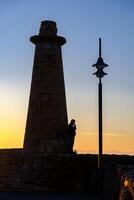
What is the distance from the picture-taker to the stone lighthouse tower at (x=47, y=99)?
66.6ft

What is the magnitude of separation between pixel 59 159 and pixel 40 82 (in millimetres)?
4287

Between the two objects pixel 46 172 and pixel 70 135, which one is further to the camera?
pixel 70 135

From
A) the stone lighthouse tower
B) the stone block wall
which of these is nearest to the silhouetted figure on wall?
the stone lighthouse tower

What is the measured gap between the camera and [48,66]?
20641 mm

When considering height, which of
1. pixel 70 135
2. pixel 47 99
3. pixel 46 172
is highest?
pixel 47 99

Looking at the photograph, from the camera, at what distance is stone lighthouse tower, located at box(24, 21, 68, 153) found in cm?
2031

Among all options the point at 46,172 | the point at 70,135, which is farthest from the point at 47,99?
the point at 46,172

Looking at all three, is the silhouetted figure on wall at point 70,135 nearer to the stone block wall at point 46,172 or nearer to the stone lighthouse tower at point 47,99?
the stone lighthouse tower at point 47,99

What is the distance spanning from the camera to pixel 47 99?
2042 cm

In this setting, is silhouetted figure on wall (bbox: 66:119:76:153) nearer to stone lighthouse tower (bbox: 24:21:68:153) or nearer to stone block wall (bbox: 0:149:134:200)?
stone lighthouse tower (bbox: 24:21:68:153)

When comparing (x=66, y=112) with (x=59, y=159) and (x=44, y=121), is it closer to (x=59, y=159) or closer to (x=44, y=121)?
(x=44, y=121)

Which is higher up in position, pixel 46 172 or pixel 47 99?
pixel 47 99

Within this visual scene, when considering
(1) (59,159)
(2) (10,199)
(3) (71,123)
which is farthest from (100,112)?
(3) (71,123)

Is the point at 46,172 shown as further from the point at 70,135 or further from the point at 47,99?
the point at 47,99
